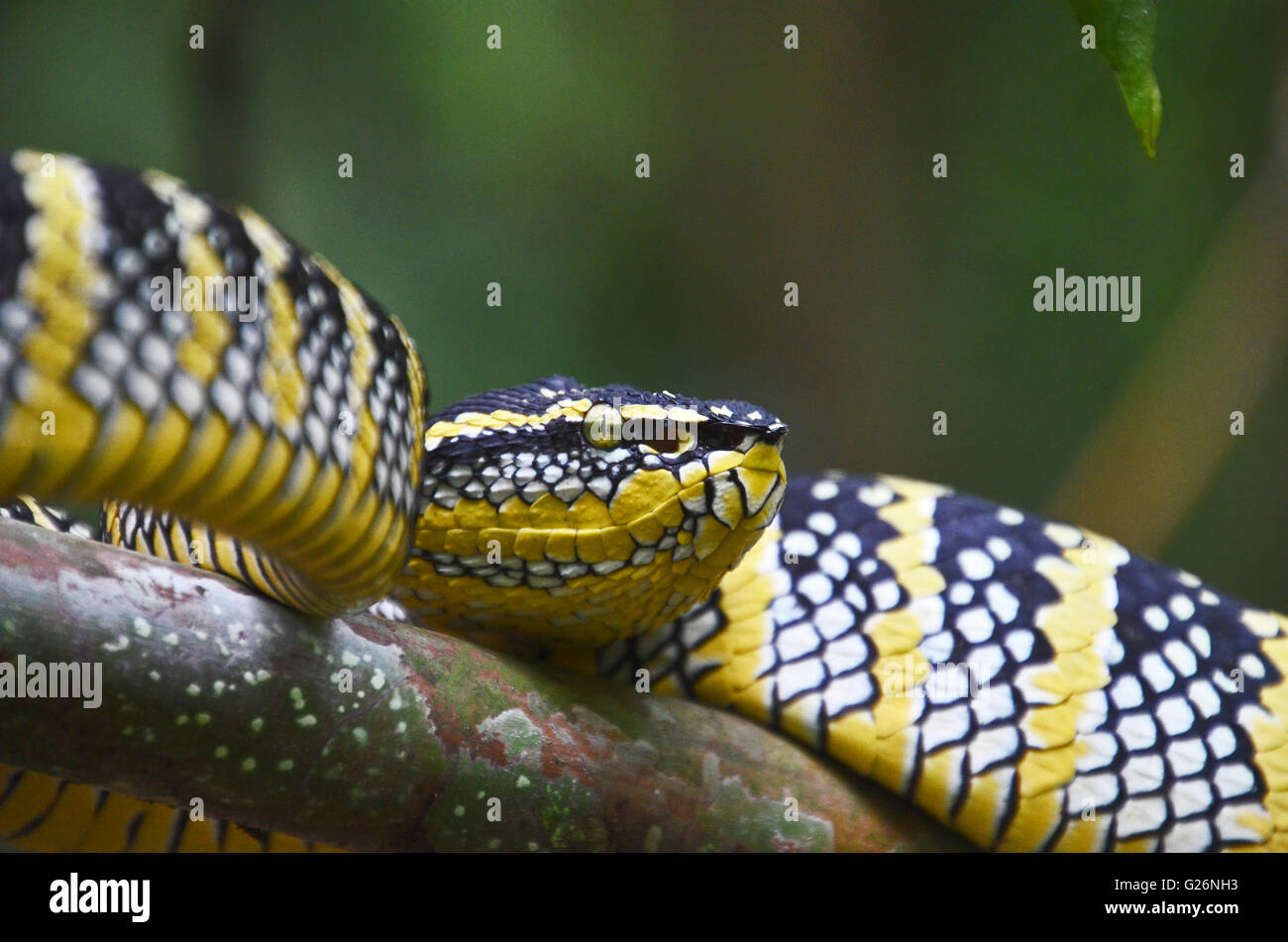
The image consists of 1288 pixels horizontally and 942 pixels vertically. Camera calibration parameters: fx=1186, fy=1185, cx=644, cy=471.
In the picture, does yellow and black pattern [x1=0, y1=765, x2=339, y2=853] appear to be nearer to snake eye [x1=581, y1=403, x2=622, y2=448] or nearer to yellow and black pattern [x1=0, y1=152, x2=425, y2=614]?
yellow and black pattern [x1=0, y1=152, x2=425, y2=614]

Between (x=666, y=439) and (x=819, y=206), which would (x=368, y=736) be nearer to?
(x=666, y=439)

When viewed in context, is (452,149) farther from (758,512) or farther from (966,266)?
(758,512)

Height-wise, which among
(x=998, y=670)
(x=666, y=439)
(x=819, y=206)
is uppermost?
(x=819, y=206)

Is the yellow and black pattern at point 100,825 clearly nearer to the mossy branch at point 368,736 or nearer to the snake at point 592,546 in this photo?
the snake at point 592,546

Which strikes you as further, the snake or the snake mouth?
the snake mouth

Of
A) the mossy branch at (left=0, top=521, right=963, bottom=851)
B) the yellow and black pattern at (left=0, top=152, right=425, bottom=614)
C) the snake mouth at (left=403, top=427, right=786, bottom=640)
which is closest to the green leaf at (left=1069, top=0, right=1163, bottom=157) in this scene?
the snake mouth at (left=403, top=427, right=786, bottom=640)

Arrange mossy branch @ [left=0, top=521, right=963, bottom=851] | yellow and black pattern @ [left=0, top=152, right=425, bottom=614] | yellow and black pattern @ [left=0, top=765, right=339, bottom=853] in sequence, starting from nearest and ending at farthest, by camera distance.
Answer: yellow and black pattern @ [left=0, top=152, right=425, bottom=614] → mossy branch @ [left=0, top=521, right=963, bottom=851] → yellow and black pattern @ [left=0, top=765, right=339, bottom=853]

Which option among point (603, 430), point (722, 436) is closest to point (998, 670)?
point (722, 436)
